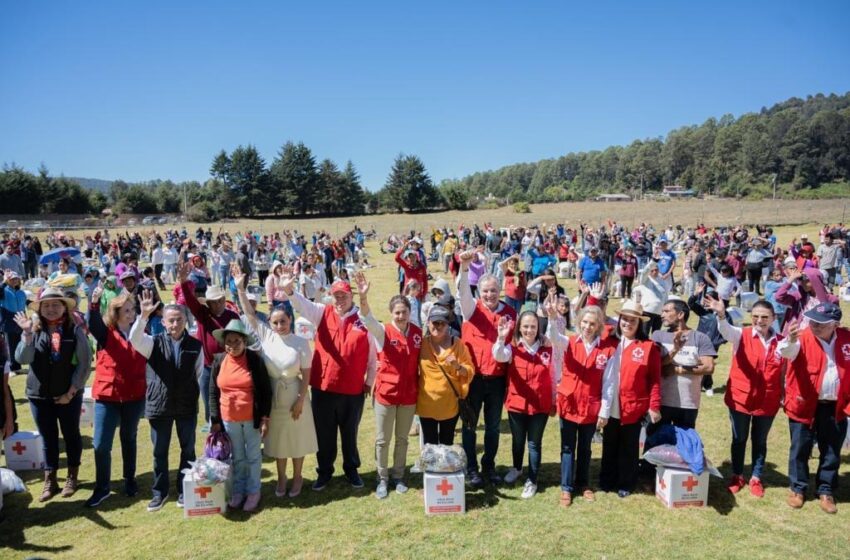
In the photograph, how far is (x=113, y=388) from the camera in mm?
4953

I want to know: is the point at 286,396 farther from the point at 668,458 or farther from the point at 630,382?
the point at 668,458

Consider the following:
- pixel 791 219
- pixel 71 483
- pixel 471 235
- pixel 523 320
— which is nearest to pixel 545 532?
pixel 523 320

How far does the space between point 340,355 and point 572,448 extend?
2.35 meters

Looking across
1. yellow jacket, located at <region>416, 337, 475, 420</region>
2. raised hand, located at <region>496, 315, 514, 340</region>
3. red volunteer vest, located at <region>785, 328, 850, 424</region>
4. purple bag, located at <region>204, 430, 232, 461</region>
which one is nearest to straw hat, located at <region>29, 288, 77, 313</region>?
purple bag, located at <region>204, 430, 232, 461</region>

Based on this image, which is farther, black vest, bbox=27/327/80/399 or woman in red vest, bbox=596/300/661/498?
black vest, bbox=27/327/80/399

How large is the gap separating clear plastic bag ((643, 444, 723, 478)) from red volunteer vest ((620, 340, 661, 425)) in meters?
0.39

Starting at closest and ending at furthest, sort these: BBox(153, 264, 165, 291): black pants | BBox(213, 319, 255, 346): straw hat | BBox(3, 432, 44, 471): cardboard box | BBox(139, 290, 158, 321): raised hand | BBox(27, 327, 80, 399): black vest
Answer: BBox(139, 290, 158, 321): raised hand
BBox(213, 319, 255, 346): straw hat
BBox(27, 327, 80, 399): black vest
BBox(3, 432, 44, 471): cardboard box
BBox(153, 264, 165, 291): black pants

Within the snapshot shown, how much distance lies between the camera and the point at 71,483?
5305mm

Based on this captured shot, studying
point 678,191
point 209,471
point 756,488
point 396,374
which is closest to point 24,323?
point 209,471

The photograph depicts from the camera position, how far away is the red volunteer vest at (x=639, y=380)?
485 centimetres

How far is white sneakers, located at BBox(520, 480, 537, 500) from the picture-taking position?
5148mm

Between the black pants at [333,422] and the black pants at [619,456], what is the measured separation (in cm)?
244

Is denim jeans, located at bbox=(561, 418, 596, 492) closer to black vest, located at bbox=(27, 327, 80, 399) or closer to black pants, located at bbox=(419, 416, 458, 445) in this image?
black pants, located at bbox=(419, 416, 458, 445)

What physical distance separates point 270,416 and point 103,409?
1.57 meters
